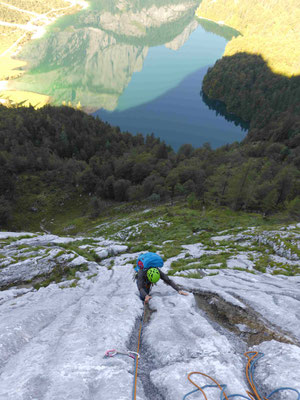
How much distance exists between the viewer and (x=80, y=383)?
14.9 feet

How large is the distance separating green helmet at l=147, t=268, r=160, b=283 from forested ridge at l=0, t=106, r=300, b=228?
32.3m

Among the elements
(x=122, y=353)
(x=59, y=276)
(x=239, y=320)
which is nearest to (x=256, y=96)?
(x=59, y=276)

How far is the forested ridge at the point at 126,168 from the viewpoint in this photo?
4044 centimetres

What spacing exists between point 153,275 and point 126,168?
89.0 meters

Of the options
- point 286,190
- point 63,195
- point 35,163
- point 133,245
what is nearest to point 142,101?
→ point 35,163

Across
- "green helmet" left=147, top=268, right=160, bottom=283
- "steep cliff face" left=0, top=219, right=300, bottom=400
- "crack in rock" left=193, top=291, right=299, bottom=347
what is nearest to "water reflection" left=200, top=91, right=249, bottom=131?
"steep cliff face" left=0, top=219, right=300, bottom=400

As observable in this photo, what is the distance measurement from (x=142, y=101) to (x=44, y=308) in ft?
679

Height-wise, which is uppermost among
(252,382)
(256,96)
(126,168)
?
(256,96)

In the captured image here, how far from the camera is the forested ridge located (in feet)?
133

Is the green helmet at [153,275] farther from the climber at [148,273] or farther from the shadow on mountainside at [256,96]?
the shadow on mountainside at [256,96]

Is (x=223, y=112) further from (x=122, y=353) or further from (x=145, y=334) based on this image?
(x=122, y=353)

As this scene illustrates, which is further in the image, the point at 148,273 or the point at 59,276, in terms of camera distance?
the point at 59,276

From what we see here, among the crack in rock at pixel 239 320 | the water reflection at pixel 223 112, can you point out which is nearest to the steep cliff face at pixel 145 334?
the crack in rock at pixel 239 320

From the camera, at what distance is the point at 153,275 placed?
859 centimetres
